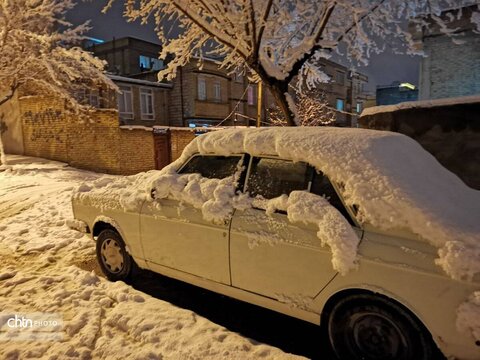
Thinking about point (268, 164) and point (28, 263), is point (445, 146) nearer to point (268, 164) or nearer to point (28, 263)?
point (268, 164)

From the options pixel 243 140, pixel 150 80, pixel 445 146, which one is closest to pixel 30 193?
pixel 243 140

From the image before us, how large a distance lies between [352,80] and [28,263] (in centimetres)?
4136

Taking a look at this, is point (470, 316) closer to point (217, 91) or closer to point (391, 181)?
point (391, 181)

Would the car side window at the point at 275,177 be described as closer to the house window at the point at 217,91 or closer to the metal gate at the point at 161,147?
the metal gate at the point at 161,147

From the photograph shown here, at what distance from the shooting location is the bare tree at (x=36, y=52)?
43.0 ft

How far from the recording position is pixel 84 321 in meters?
3.11

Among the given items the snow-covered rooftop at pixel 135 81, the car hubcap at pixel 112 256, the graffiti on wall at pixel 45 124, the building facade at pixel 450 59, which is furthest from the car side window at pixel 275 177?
the snow-covered rooftop at pixel 135 81

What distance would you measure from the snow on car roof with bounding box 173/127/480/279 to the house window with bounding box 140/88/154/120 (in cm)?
2250

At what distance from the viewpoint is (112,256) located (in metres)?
4.26

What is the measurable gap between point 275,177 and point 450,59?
38.0 ft

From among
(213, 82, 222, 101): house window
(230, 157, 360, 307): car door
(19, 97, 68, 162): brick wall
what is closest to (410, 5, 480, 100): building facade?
(230, 157, 360, 307): car door

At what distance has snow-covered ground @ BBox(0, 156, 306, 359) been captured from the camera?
8.75 ft

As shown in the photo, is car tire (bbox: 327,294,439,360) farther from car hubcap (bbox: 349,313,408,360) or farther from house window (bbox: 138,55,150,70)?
house window (bbox: 138,55,150,70)

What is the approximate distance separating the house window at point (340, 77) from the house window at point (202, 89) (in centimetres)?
1930
